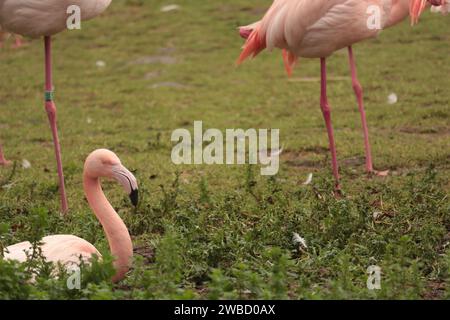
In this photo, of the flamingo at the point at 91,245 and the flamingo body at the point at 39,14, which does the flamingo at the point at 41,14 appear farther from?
the flamingo at the point at 91,245

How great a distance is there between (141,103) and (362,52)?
2943 millimetres

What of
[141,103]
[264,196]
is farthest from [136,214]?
[141,103]

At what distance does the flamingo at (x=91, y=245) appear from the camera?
491 centimetres

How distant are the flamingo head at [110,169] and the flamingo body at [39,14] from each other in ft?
5.14

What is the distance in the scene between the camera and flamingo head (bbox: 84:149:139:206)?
521 cm

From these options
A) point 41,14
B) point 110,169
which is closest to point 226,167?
point 41,14

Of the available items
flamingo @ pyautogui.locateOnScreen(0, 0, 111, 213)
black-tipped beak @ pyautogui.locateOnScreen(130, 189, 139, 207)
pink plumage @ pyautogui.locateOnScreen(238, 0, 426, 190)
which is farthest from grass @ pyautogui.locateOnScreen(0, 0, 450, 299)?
flamingo @ pyautogui.locateOnScreen(0, 0, 111, 213)

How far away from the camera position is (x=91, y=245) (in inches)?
202

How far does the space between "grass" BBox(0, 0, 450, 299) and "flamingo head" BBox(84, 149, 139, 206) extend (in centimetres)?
34

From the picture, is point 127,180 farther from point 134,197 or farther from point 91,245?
point 91,245

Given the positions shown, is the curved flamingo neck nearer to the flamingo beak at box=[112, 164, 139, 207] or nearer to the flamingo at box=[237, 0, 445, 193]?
the flamingo beak at box=[112, 164, 139, 207]

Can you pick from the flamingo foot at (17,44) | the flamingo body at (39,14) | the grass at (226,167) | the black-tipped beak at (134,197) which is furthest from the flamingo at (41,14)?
the flamingo foot at (17,44)

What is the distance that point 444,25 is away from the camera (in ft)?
39.8

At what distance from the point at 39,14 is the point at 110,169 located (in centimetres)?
173
